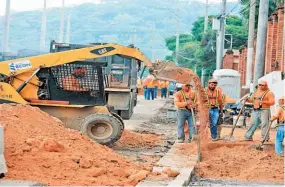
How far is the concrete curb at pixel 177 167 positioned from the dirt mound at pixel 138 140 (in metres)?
1.53

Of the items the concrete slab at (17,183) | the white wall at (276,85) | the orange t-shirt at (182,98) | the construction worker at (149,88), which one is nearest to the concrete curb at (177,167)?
the orange t-shirt at (182,98)

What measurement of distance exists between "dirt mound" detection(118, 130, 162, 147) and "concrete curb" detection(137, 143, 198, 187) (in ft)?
5.01

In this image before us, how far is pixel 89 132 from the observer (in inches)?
591

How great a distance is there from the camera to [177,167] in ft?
38.9

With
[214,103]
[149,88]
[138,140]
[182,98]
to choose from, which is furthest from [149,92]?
[182,98]

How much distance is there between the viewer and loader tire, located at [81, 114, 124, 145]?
49.0 ft

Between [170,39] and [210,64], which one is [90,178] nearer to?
[210,64]

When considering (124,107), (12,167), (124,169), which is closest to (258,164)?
(124,169)

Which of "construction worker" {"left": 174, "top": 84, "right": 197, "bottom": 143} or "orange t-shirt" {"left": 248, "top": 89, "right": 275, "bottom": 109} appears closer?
"orange t-shirt" {"left": 248, "top": 89, "right": 275, "bottom": 109}

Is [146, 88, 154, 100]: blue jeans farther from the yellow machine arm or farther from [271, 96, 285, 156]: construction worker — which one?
[271, 96, 285, 156]: construction worker

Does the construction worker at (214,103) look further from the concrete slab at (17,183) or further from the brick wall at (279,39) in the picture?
the brick wall at (279,39)

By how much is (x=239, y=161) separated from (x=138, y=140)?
4646mm

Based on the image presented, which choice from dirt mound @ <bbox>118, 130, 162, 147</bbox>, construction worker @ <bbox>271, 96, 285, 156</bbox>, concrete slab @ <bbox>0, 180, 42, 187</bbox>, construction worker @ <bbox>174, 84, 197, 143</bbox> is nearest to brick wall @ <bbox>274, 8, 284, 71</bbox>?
dirt mound @ <bbox>118, 130, 162, 147</bbox>

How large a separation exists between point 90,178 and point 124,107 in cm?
1078
